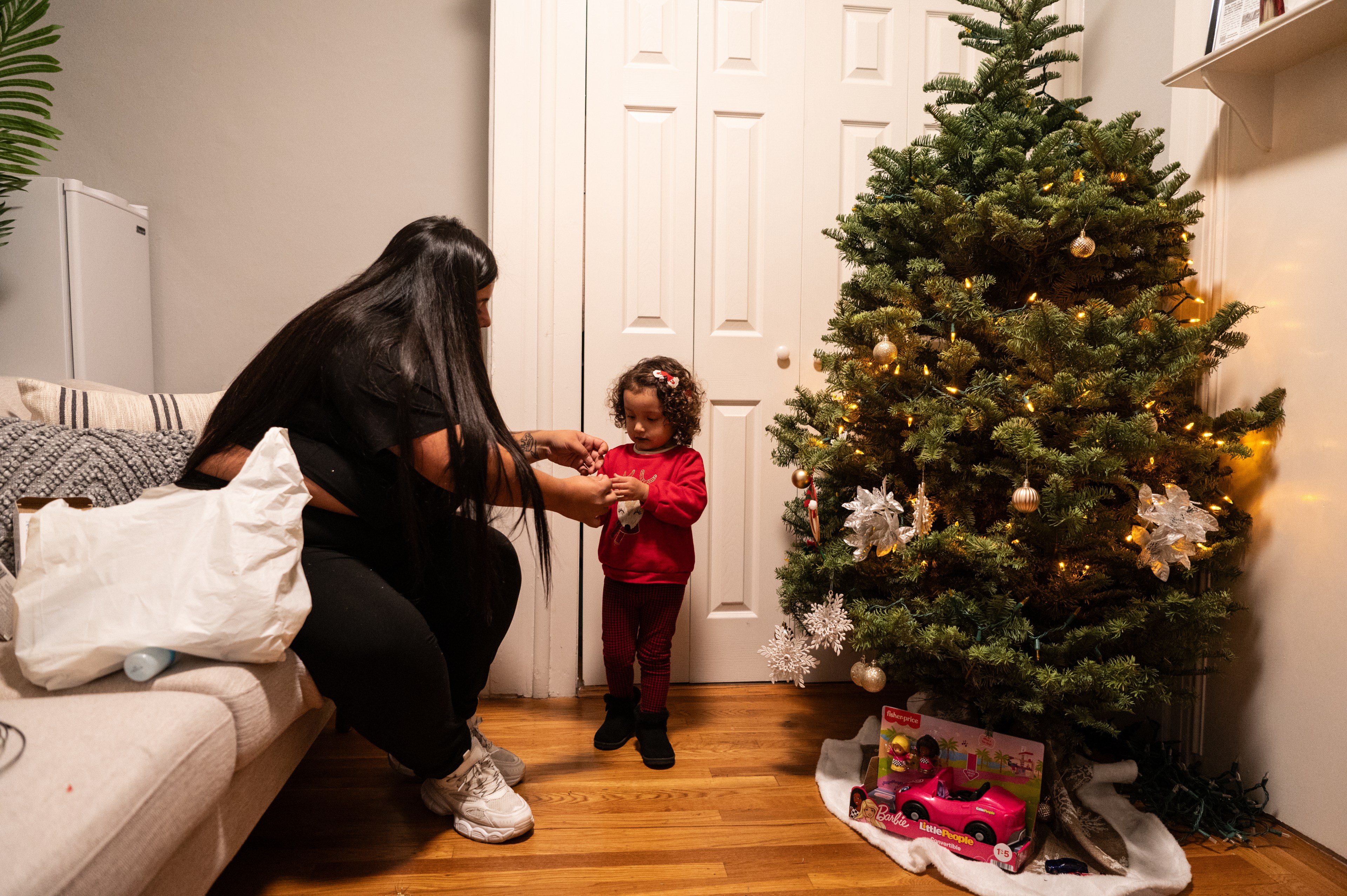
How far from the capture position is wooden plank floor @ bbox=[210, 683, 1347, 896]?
3.94 feet

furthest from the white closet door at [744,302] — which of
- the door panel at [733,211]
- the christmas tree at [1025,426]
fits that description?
the christmas tree at [1025,426]

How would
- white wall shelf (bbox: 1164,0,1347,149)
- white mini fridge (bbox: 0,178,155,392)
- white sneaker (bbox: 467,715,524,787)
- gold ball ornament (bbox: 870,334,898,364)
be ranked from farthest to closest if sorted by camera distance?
white mini fridge (bbox: 0,178,155,392) → white sneaker (bbox: 467,715,524,787) → gold ball ornament (bbox: 870,334,898,364) → white wall shelf (bbox: 1164,0,1347,149)

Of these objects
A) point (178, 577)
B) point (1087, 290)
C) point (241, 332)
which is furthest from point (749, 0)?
point (178, 577)

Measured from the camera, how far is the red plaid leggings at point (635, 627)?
69.4 inches

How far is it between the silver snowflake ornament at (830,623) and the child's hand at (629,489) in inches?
16.8

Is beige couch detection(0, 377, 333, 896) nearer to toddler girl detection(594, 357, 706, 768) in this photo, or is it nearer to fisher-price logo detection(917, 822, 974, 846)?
toddler girl detection(594, 357, 706, 768)

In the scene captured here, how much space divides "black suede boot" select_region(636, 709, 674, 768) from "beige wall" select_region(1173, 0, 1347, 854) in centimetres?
110

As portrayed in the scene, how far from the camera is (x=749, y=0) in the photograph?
80.4 inches

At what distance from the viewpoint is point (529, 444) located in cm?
155

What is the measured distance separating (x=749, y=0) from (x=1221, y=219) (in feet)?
4.17

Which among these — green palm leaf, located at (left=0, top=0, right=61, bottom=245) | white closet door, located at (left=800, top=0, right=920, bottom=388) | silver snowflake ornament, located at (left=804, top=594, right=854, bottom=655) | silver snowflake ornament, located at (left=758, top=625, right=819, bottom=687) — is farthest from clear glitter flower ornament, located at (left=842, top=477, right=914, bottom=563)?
green palm leaf, located at (left=0, top=0, right=61, bottom=245)

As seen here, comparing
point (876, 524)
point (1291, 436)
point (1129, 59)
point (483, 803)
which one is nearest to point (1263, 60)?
point (1129, 59)

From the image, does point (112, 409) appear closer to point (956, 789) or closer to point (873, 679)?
point (873, 679)

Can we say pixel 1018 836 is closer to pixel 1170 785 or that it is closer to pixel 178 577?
pixel 1170 785
